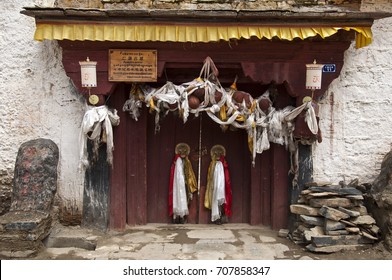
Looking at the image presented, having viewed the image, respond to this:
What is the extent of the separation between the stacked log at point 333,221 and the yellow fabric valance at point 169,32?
6.35 ft

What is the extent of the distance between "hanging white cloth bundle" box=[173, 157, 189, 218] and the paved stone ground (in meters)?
0.25

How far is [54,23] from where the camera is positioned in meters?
5.18

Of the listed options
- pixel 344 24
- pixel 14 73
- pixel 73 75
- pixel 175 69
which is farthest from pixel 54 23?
pixel 344 24

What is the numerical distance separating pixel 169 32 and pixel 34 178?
2.44 meters

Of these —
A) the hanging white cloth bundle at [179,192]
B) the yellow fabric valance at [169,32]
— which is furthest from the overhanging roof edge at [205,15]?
the hanging white cloth bundle at [179,192]

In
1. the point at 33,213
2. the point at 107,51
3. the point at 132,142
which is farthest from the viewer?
the point at 132,142

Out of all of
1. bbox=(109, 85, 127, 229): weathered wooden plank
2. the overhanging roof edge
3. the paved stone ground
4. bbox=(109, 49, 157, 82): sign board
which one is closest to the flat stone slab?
the paved stone ground

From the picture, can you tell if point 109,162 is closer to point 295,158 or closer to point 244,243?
point 244,243

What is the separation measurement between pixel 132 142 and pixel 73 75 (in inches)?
47.5

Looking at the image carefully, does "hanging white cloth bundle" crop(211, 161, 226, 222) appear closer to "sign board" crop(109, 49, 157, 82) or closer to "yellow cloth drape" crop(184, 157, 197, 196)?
"yellow cloth drape" crop(184, 157, 197, 196)

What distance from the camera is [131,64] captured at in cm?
546

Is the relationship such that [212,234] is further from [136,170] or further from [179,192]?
[136,170]

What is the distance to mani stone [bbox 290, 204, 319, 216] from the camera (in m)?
5.32

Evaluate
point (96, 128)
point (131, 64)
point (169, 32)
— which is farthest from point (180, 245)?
point (169, 32)
